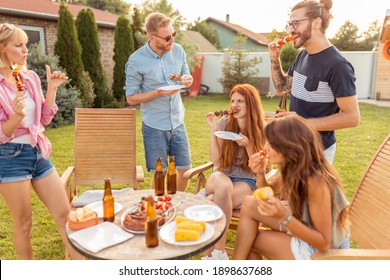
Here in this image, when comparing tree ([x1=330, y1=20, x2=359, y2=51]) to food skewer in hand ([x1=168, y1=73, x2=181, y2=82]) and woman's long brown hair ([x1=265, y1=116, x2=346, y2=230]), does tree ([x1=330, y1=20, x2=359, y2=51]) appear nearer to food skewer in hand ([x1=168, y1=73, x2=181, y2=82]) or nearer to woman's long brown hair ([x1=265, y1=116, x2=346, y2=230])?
food skewer in hand ([x1=168, y1=73, x2=181, y2=82])

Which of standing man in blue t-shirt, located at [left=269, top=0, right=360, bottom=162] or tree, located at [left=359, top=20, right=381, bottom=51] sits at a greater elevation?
tree, located at [left=359, top=20, right=381, bottom=51]

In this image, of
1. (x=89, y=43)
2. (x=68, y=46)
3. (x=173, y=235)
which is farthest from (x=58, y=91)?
(x=173, y=235)

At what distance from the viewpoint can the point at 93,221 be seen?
215 cm

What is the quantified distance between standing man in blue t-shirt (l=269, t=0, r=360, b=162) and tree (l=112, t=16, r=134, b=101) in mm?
10132

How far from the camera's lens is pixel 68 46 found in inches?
379

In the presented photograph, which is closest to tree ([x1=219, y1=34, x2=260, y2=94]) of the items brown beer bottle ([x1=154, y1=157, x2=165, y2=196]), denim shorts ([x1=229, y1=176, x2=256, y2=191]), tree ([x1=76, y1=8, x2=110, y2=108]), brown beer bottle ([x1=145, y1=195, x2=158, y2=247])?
tree ([x1=76, y1=8, x2=110, y2=108])

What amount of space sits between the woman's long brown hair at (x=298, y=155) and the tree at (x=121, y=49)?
10.8 meters

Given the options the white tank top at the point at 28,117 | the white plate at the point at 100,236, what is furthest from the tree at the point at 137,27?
the white plate at the point at 100,236

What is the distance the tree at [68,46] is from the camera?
9531mm

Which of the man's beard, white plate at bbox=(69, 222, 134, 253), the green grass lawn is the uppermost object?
the man's beard

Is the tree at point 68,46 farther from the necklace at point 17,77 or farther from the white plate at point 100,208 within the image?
the white plate at point 100,208

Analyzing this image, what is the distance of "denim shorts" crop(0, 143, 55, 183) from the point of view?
242cm

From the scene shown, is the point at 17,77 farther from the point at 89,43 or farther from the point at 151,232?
the point at 89,43

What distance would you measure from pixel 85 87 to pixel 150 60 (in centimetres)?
725
